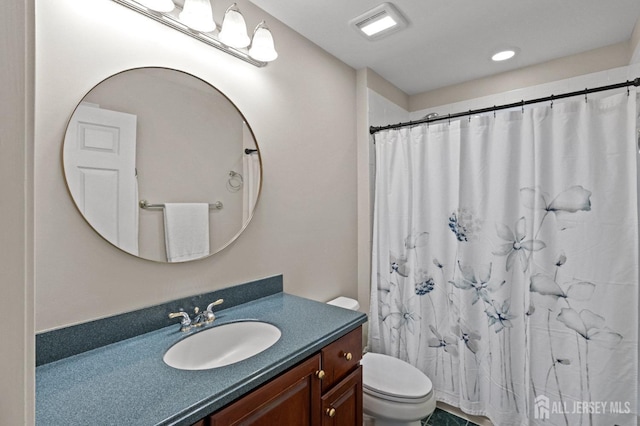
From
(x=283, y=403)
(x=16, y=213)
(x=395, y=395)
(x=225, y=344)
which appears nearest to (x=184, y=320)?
(x=225, y=344)

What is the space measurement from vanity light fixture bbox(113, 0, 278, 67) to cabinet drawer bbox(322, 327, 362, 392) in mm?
1377

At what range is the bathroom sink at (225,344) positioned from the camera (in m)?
1.12

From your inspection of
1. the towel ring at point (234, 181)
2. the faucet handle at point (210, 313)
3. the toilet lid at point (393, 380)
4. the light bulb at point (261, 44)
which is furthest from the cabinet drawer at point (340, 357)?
the light bulb at point (261, 44)

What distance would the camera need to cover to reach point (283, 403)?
96 cm

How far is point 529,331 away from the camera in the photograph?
1.68m

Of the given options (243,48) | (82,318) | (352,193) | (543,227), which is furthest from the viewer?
(352,193)

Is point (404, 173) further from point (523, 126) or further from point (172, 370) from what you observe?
point (172, 370)

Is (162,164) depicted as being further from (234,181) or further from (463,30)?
(463,30)

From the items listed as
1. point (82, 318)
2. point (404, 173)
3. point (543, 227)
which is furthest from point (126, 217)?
point (543, 227)

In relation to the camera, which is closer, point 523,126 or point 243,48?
point 243,48

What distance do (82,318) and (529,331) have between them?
2143 millimetres

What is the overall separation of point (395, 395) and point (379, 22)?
208 cm

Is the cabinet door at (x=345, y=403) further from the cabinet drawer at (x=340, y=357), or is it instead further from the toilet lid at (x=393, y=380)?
the toilet lid at (x=393, y=380)

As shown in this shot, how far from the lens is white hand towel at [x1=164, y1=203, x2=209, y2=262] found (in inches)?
48.3
